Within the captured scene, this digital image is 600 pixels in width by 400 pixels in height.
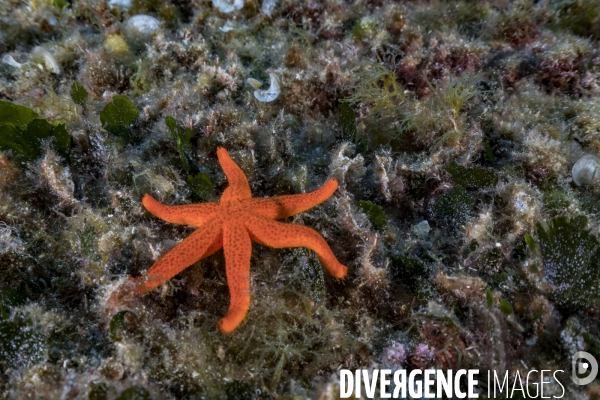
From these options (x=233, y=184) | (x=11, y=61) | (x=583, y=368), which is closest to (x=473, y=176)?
(x=583, y=368)

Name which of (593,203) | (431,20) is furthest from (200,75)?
(593,203)

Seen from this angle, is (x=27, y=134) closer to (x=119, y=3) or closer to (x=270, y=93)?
(x=270, y=93)

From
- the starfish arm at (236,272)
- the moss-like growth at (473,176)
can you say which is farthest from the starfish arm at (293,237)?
the moss-like growth at (473,176)

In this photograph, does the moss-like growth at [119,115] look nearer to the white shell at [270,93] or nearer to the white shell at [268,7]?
the white shell at [270,93]

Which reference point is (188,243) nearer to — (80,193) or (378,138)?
(80,193)

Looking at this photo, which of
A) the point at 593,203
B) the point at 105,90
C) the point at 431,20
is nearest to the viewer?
the point at 593,203

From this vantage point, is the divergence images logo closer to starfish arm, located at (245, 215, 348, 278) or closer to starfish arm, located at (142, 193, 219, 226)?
starfish arm, located at (245, 215, 348, 278)
